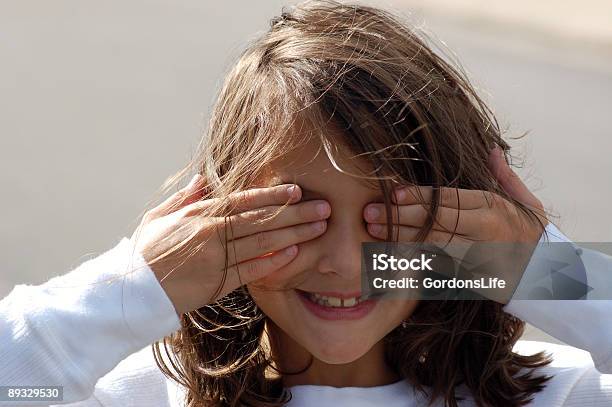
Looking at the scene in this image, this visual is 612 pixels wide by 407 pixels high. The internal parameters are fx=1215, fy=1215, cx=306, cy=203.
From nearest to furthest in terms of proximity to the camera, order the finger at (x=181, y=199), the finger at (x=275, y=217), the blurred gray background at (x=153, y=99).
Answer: the finger at (x=275, y=217)
the finger at (x=181, y=199)
the blurred gray background at (x=153, y=99)

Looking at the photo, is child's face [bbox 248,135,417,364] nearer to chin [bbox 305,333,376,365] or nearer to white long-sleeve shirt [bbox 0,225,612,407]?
chin [bbox 305,333,376,365]

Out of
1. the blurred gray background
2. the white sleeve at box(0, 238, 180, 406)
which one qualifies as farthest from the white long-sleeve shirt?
the blurred gray background

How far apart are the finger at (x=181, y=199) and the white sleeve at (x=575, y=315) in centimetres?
49

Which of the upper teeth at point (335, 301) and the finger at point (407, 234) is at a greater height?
the finger at point (407, 234)

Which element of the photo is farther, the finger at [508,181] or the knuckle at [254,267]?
the finger at [508,181]

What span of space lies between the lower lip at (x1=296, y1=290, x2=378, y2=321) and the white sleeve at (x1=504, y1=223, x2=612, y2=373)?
22 cm

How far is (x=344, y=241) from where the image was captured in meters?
1.70

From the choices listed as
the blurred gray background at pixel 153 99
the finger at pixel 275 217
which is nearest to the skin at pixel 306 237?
the finger at pixel 275 217

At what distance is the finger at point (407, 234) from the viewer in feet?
5.55

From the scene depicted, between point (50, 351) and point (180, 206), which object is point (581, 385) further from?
point (50, 351)

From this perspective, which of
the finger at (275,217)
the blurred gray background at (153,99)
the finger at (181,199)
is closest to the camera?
the finger at (275,217)

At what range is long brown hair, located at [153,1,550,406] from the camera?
174 cm

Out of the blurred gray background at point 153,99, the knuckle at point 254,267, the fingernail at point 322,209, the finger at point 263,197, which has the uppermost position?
the finger at point 263,197

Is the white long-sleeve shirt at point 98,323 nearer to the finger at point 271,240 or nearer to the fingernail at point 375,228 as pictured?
the finger at point 271,240
